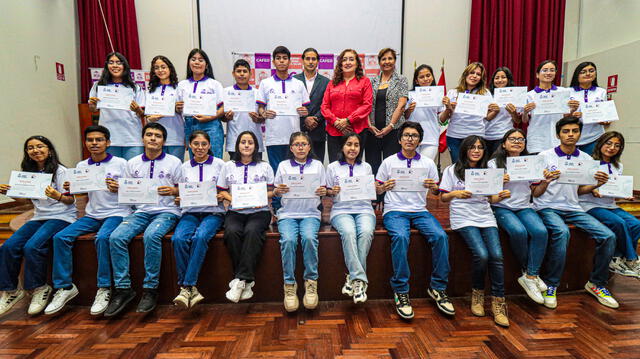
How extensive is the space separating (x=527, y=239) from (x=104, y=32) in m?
5.96

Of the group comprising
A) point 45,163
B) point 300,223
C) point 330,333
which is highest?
point 45,163

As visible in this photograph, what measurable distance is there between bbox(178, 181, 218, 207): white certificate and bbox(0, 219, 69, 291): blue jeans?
37.4 inches

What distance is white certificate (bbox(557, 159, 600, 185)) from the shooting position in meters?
2.36

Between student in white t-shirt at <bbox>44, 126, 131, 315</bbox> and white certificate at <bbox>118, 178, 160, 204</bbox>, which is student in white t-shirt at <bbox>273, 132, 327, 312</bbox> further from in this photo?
student in white t-shirt at <bbox>44, 126, 131, 315</bbox>

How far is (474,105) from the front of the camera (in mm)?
2770

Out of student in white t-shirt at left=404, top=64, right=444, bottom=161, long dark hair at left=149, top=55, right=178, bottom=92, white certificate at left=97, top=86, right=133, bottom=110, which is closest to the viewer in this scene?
white certificate at left=97, top=86, right=133, bottom=110

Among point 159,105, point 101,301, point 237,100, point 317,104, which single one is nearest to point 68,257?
point 101,301

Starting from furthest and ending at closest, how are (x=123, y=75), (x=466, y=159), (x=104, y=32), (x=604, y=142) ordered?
(x=104, y=32) < (x=123, y=75) < (x=604, y=142) < (x=466, y=159)

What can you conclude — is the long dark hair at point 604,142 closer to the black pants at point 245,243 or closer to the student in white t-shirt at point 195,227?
the black pants at point 245,243

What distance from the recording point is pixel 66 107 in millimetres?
4672

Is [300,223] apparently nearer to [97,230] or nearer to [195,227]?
[195,227]

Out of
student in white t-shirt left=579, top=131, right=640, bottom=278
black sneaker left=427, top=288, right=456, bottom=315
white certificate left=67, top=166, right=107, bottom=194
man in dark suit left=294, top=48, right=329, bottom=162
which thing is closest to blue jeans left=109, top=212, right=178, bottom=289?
white certificate left=67, top=166, right=107, bottom=194

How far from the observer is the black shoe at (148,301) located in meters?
2.07

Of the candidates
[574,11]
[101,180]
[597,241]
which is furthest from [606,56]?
[101,180]
